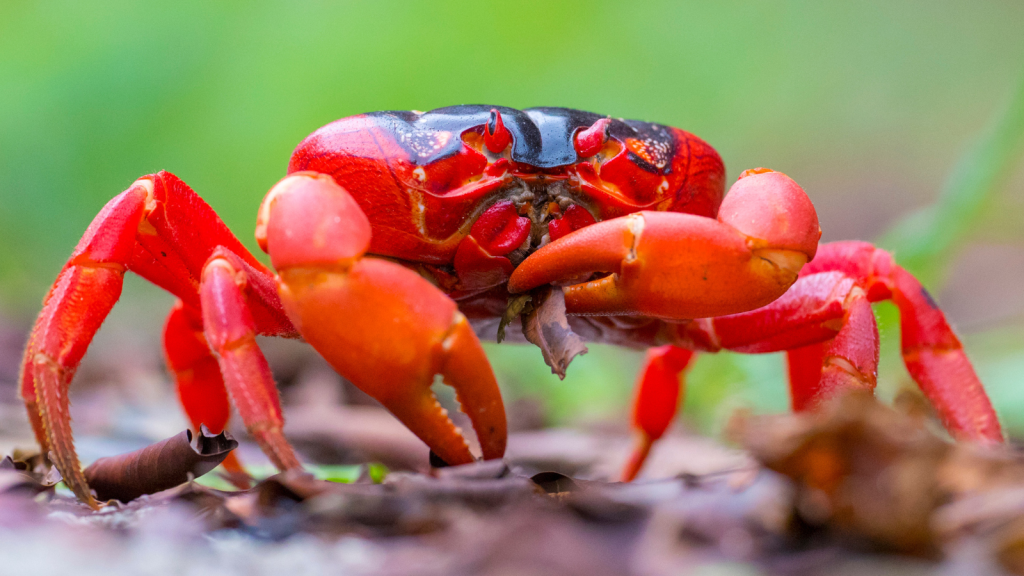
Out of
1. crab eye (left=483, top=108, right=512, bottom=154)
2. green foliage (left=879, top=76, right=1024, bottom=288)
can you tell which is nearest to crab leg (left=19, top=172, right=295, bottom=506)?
crab eye (left=483, top=108, right=512, bottom=154)

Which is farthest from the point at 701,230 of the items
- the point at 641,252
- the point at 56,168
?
the point at 56,168

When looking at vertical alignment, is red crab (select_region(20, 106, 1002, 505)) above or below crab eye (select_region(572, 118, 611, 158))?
below

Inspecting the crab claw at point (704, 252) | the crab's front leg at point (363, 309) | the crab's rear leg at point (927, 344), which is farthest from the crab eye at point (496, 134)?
the crab's rear leg at point (927, 344)

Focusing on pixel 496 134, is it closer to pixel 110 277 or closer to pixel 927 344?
pixel 110 277

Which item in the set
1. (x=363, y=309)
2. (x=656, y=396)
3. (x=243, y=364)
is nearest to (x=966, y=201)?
(x=656, y=396)

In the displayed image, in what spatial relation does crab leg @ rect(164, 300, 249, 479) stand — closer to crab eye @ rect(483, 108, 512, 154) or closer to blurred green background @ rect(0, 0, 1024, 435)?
crab eye @ rect(483, 108, 512, 154)

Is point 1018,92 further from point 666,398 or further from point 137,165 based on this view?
point 137,165
